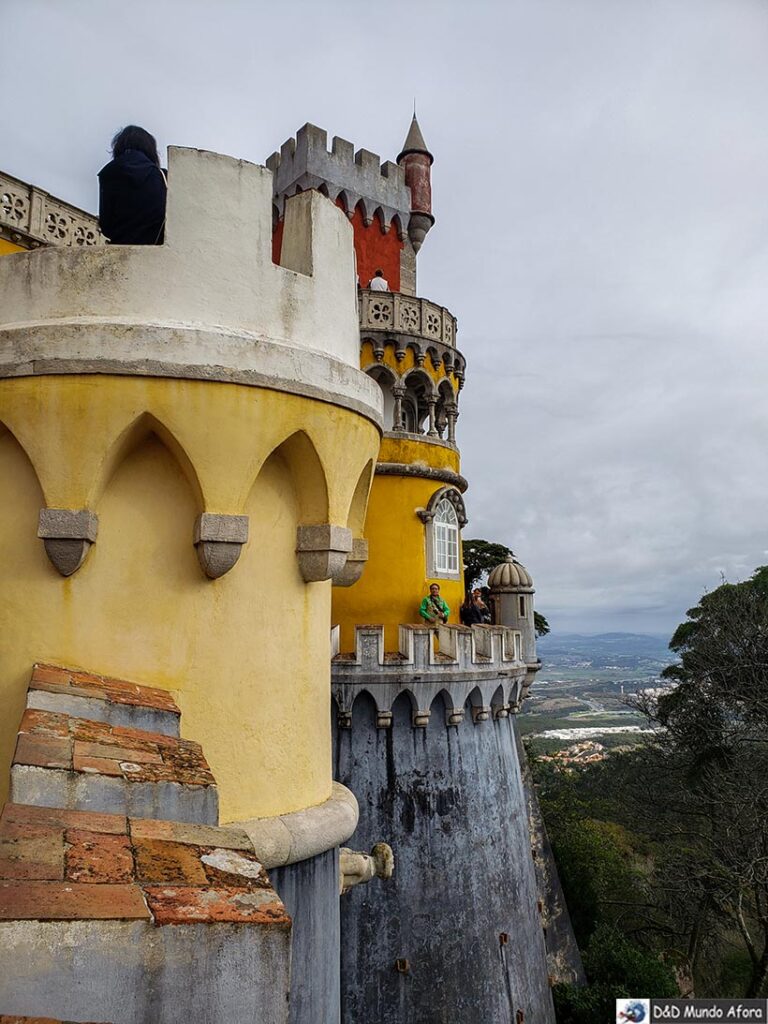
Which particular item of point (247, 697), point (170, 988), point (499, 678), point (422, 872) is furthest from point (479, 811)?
point (170, 988)

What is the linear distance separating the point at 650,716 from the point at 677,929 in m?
6.05

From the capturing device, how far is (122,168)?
4074 mm

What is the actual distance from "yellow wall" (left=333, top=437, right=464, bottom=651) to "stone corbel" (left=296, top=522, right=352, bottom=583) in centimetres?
885

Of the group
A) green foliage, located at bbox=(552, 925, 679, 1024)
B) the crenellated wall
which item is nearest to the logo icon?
green foliage, located at bbox=(552, 925, 679, 1024)

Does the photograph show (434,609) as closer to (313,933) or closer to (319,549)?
(313,933)

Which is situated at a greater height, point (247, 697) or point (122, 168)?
point (122, 168)

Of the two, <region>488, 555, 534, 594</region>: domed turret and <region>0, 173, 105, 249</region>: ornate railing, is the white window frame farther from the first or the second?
<region>0, 173, 105, 249</region>: ornate railing

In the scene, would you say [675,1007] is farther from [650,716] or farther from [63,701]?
[63,701]

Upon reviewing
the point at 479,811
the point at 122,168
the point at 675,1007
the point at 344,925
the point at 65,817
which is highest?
the point at 122,168

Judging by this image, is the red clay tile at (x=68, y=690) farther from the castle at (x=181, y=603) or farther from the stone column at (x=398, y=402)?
the stone column at (x=398, y=402)

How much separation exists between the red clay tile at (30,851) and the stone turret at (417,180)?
55.5ft

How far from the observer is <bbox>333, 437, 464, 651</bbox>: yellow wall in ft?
42.2

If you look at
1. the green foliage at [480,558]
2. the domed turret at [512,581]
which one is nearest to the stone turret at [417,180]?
the domed turret at [512,581]

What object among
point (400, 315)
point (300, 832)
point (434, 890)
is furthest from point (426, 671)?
point (300, 832)
